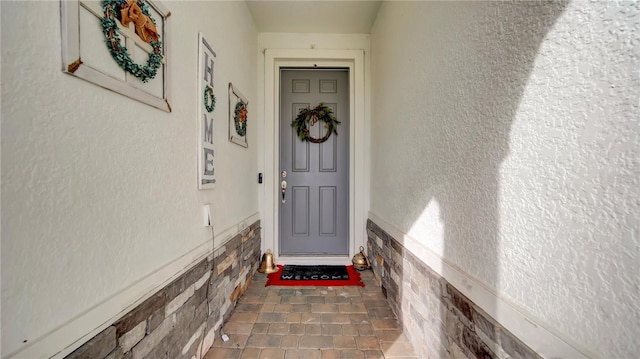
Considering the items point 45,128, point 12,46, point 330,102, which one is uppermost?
point 330,102

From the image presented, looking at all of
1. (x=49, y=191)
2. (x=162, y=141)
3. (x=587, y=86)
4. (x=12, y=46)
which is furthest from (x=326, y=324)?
(x=12, y=46)

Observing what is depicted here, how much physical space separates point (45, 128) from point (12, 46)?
0.58 ft

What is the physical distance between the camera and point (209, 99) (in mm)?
1545

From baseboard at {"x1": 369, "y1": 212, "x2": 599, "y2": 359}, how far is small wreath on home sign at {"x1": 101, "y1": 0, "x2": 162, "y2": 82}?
1.43 metres

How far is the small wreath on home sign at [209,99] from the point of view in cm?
150

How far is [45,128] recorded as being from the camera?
0.64 meters

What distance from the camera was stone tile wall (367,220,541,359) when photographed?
34.3 inches

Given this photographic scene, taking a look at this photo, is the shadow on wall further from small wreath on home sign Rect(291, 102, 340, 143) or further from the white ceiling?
small wreath on home sign Rect(291, 102, 340, 143)

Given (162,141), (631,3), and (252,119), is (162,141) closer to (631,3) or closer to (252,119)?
(631,3)

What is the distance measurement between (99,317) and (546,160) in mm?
1330

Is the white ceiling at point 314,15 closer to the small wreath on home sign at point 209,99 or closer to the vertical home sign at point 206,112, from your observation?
the vertical home sign at point 206,112

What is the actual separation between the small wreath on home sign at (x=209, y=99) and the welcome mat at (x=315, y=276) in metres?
1.66

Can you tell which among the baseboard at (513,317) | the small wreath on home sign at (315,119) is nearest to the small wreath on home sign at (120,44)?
the baseboard at (513,317)

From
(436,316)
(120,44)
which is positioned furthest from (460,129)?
(120,44)
